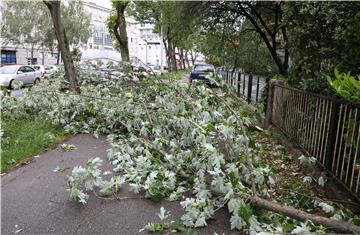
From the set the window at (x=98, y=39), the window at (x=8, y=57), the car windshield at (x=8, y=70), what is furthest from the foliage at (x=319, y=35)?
the window at (x=98, y=39)

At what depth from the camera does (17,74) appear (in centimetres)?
2197

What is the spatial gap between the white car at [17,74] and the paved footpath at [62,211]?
1756 centimetres

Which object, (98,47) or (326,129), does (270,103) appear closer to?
(326,129)

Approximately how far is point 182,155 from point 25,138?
372 cm

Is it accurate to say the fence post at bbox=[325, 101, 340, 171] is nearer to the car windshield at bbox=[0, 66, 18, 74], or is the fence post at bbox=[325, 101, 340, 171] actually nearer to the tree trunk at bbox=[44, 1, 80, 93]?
the tree trunk at bbox=[44, 1, 80, 93]

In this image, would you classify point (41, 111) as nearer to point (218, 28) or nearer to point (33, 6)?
point (218, 28)

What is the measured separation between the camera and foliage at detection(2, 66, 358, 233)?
3.38 metres

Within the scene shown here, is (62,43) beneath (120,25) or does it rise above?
beneath

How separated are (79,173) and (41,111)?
5318 mm

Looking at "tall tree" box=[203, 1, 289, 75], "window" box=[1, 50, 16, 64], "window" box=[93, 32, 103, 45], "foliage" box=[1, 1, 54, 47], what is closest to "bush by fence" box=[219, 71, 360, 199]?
"tall tree" box=[203, 1, 289, 75]

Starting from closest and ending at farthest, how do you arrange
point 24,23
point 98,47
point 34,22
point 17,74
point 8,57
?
point 17,74 < point 24,23 < point 34,22 < point 8,57 < point 98,47

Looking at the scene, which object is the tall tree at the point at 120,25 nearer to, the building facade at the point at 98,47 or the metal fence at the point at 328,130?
Result: the building facade at the point at 98,47

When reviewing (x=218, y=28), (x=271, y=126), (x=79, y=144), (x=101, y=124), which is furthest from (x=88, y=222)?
(x=218, y=28)

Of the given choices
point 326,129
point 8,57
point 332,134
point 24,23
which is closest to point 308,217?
point 332,134
